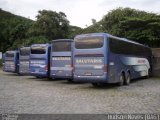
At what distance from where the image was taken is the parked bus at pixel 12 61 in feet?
93.7

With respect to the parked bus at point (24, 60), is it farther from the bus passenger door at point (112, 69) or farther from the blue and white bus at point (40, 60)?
the bus passenger door at point (112, 69)

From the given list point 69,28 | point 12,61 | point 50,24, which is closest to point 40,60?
point 12,61

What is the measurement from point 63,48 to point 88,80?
4.59 m

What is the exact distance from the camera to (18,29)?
52156 millimetres

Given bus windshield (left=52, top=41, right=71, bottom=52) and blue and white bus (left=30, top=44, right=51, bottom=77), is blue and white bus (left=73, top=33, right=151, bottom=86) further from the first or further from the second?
blue and white bus (left=30, top=44, right=51, bottom=77)

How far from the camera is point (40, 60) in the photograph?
22.8 metres

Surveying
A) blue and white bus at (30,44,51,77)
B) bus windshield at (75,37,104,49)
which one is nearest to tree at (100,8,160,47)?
blue and white bus at (30,44,51,77)

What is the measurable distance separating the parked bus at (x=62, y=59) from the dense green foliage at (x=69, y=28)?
12.3 m

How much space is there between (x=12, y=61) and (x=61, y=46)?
31.5 feet

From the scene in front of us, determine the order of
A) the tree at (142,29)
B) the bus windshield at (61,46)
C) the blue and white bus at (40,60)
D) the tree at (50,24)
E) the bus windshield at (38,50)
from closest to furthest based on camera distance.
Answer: the bus windshield at (61,46), the blue and white bus at (40,60), the bus windshield at (38,50), the tree at (142,29), the tree at (50,24)

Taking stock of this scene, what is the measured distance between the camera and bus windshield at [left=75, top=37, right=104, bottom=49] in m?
16.5

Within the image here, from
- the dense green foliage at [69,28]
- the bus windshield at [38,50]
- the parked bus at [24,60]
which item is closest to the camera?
the bus windshield at [38,50]

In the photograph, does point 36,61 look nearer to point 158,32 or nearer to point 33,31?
point 158,32

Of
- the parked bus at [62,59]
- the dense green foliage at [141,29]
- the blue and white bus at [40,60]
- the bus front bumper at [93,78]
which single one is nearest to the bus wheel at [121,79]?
the bus front bumper at [93,78]
